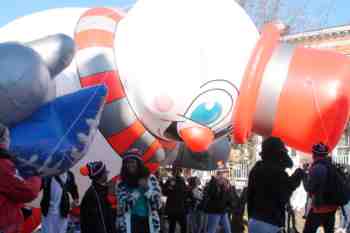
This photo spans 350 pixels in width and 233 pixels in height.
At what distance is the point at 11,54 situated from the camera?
5.84 meters

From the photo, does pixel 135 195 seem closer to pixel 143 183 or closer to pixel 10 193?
pixel 143 183

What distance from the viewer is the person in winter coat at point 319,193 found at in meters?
6.94

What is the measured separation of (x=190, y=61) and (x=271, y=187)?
1.49 meters

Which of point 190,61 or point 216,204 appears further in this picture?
point 216,204

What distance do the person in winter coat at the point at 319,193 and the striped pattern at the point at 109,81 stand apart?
181cm

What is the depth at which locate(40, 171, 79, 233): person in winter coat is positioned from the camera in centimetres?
717

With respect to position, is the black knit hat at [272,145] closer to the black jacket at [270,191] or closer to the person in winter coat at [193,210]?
the black jacket at [270,191]

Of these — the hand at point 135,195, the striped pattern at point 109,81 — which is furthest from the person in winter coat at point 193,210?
the hand at point 135,195

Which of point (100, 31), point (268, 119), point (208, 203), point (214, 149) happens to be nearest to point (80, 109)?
point (100, 31)

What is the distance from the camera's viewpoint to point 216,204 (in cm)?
1048

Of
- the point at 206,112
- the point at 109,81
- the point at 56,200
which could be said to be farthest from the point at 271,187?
the point at 56,200

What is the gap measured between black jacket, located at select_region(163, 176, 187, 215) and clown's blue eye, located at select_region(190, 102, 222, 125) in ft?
14.8

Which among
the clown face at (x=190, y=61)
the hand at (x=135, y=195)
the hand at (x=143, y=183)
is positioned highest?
the clown face at (x=190, y=61)

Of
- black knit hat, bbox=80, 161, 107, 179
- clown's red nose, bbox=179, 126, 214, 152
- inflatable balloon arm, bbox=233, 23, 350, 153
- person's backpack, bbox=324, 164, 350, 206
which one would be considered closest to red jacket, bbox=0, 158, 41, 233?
black knit hat, bbox=80, 161, 107, 179
